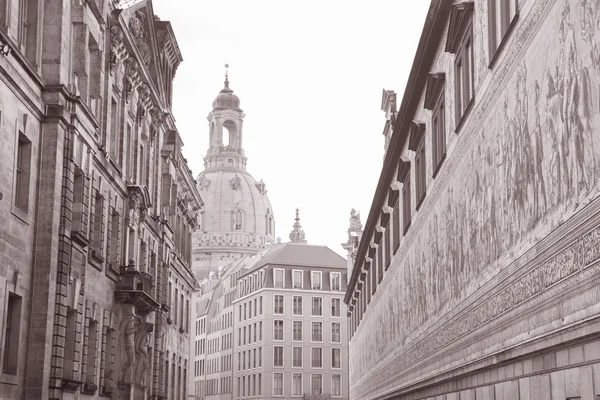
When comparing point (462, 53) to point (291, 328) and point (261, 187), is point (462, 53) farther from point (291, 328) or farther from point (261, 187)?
point (261, 187)

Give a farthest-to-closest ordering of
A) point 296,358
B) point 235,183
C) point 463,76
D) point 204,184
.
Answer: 1. point 235,183
2. point 204,184
3. point 296,358
4. point 463,76

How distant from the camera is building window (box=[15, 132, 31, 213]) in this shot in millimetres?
25719

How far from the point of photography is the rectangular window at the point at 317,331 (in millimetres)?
112188

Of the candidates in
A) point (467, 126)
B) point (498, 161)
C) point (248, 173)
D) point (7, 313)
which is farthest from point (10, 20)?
point (248, 173)

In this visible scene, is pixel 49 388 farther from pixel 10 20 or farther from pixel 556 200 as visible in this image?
pixel 556 200

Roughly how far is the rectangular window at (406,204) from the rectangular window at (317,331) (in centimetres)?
8070

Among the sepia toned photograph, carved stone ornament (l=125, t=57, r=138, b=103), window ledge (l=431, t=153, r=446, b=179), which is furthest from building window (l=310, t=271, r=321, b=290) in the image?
window ledge (l=431, t=153, r=446, b=179)

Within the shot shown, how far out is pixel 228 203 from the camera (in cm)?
17975

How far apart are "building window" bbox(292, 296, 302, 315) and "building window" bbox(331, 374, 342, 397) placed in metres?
8.15

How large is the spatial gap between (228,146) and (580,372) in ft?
601

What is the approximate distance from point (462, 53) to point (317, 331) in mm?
93459

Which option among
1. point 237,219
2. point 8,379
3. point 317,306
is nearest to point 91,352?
point 8,379

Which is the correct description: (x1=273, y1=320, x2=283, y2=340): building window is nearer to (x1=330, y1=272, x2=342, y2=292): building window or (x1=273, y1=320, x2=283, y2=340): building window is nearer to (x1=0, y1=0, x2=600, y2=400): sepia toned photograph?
(x1=330, y1=272, x2=342, y2=292): building window

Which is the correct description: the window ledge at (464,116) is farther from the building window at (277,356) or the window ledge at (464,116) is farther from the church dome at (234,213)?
the church dome at (234,213)
